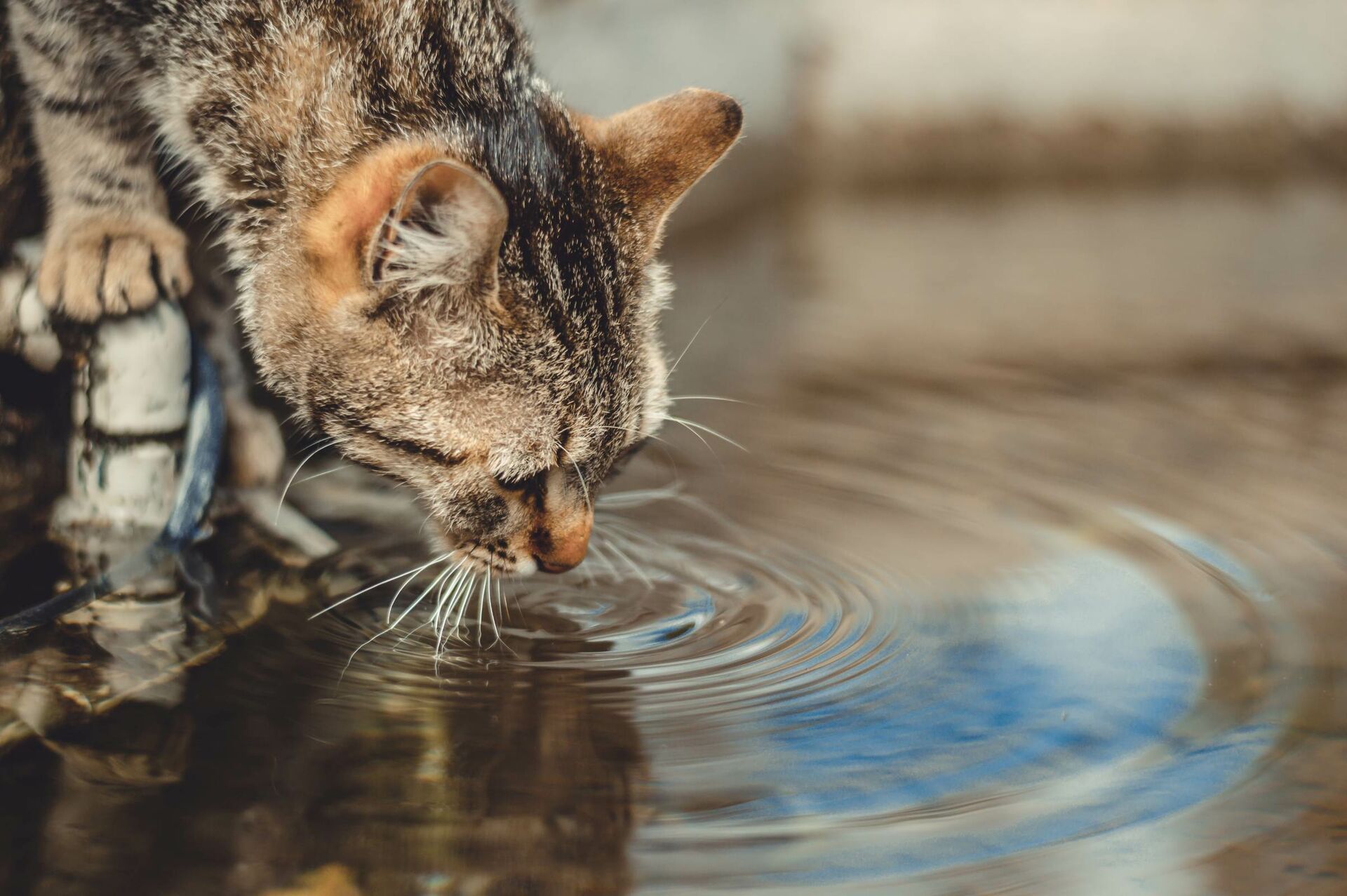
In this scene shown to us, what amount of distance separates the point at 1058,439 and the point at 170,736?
207 cm

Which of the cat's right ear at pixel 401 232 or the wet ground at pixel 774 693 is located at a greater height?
the cat's right ear at pixel 401 232

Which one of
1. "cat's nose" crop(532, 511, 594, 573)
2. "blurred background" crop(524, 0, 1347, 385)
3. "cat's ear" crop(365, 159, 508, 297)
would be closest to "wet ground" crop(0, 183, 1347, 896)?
"cat's nose" crop(532, 511, 594, 573)

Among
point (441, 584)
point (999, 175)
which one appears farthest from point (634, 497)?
point (999, 175)

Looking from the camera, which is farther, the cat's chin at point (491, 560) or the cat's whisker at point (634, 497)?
the cat's whisker at point (634, 497)

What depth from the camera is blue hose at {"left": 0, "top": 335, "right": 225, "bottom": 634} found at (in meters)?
2.37

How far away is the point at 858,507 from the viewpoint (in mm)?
2781

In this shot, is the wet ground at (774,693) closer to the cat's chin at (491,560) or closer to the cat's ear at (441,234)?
the cat's chin at (491,560)

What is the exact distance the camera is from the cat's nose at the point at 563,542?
212 centimetres

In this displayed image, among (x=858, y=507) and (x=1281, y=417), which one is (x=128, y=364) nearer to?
(x=858, y=507)

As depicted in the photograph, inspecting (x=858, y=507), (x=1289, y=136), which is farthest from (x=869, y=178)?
(x=858, y=507)

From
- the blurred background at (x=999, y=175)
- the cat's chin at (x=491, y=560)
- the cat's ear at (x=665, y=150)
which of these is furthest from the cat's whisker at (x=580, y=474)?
the blurred background at (x=999, y=175)

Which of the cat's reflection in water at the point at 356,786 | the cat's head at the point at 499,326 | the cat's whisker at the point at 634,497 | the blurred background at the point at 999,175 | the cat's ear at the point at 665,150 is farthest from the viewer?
the blurred background at the point at 999,175

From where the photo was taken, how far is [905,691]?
207 centimetres

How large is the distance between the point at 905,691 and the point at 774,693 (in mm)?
194
